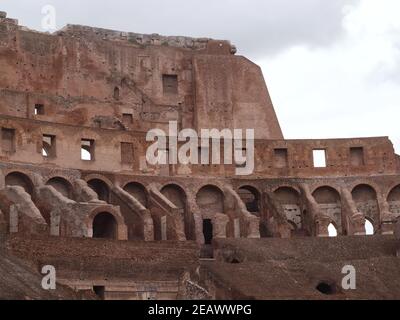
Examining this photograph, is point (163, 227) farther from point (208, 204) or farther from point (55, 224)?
point (55, 224)

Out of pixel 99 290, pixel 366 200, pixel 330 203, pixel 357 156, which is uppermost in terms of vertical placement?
pixel 357 156

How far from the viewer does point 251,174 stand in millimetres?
56281

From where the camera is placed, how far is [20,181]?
49.5 m

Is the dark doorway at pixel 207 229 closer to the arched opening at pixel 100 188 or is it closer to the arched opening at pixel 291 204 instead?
the arched opening at pixel 291 204

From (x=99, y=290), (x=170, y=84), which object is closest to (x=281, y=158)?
(x=170, y=84)

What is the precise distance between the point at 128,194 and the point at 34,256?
10.9 meters

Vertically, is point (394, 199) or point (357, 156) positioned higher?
point (357, 156)

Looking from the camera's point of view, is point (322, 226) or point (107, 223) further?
point (322, 226)

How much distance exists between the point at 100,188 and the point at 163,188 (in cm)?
340

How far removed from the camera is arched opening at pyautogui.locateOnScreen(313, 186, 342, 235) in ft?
185

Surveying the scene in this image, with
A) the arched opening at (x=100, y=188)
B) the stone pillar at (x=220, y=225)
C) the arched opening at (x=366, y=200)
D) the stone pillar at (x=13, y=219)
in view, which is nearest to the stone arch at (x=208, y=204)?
the stone pillar at (x=220, y=225)

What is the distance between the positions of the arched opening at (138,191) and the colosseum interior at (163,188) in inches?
2.2

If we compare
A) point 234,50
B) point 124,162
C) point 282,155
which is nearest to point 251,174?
point 282,155

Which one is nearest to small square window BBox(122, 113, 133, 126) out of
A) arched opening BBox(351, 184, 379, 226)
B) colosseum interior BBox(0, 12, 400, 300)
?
colosseum interior BBox(0, 12, 400, 300)
